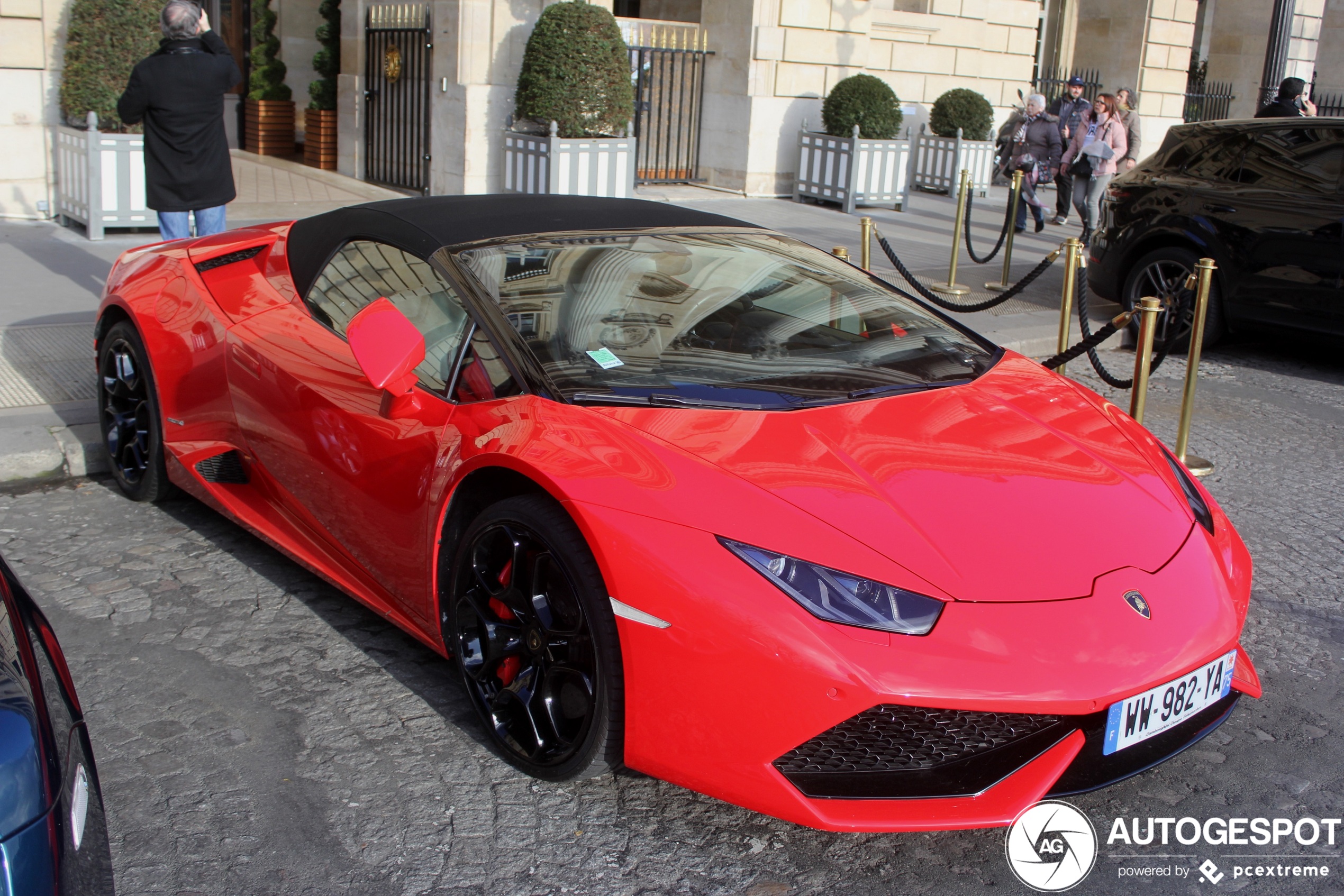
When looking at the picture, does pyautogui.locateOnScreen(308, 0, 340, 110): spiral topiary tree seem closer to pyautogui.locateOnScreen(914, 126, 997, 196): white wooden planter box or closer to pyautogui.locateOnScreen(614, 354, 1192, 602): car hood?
pyautogui.locateOnScreen(914, 126, 997, 196): white wooden planter box

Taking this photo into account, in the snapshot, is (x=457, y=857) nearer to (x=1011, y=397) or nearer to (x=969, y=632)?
(x=969, y=632)

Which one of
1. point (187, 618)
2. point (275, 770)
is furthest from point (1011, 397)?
point (187, 618)

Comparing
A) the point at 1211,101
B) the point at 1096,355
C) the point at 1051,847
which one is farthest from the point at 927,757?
the point at 1211,101

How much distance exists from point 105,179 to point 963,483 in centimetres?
876

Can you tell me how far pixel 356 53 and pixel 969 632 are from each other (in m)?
13.7

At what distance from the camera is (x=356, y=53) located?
1444 cm

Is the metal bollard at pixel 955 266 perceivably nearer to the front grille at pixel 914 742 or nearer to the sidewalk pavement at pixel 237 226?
the sidewalk pavement at pixel 237 226

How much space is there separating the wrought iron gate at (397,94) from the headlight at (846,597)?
11818mm

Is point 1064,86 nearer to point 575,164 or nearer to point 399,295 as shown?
point 575,164

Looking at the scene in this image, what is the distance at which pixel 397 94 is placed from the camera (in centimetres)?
1394

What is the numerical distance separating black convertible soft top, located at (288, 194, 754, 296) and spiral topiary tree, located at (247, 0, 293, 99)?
13718 millimetres

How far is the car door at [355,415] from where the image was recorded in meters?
3.23

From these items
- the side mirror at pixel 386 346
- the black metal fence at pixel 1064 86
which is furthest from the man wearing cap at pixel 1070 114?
the side mirror at pixel 386 346

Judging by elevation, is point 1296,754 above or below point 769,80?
below
